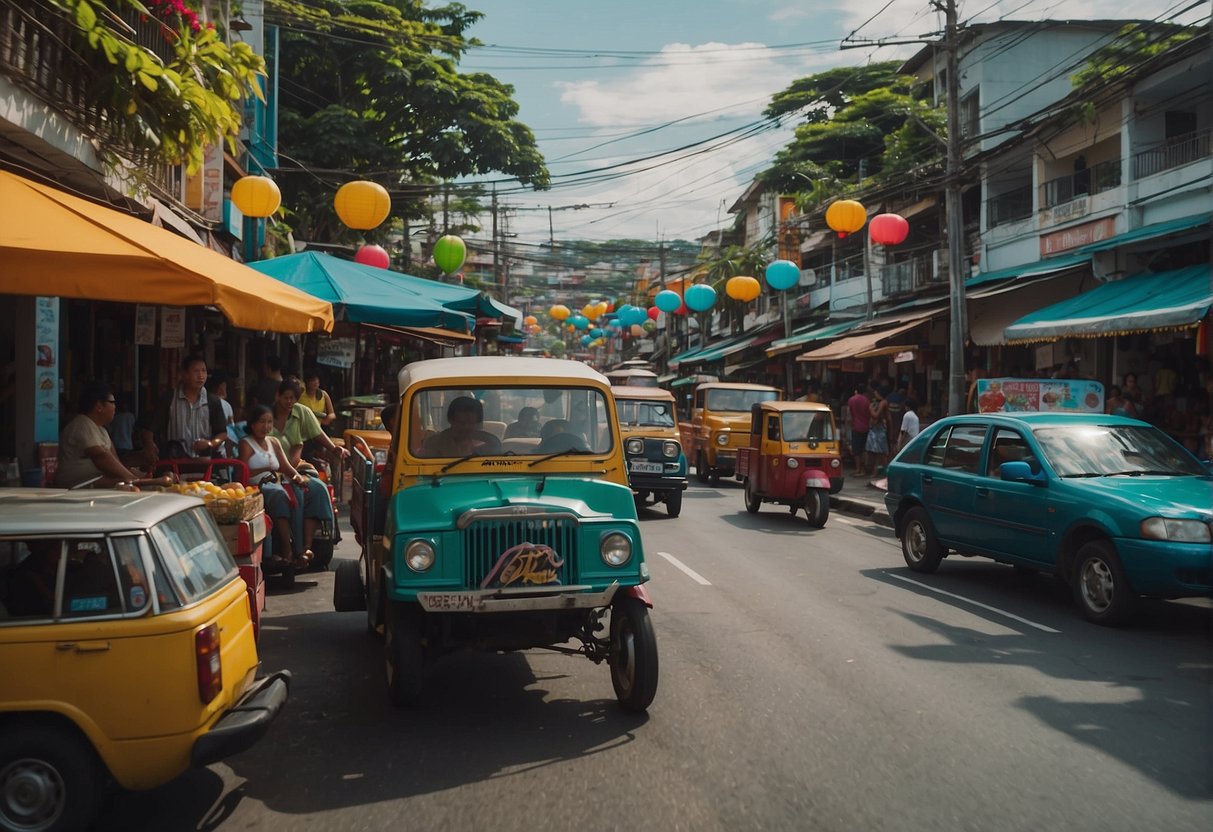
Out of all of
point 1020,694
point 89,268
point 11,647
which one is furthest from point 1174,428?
point 11,647

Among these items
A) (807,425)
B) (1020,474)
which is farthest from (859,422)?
(1020,474)

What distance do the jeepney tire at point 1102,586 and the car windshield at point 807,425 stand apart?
7.96 m

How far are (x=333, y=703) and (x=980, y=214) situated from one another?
2380cm

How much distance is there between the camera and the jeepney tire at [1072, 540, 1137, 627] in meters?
8.30

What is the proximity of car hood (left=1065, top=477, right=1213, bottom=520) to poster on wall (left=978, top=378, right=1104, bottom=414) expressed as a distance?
6.86 m

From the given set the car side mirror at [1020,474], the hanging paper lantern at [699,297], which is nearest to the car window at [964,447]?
the car side mirror at [1020,474]

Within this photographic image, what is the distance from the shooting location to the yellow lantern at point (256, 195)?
1483cm

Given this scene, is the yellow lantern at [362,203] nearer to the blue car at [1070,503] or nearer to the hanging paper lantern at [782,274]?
the blue car at [1070,503]

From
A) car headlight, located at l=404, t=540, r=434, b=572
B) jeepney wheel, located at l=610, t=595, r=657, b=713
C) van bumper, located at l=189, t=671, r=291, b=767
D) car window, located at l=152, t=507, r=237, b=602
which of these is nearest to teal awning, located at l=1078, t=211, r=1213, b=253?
jeepney wheel, located at l=610, t=595, r=657, b=713

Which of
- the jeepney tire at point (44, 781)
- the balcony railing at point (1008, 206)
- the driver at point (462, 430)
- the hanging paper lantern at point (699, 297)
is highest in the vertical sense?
the balcony railing at point (1008, 206)

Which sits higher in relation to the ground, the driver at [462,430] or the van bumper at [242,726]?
the driver at [462,430]

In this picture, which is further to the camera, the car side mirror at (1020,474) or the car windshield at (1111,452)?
the car windshield at (1111,452)

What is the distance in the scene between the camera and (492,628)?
615 cm

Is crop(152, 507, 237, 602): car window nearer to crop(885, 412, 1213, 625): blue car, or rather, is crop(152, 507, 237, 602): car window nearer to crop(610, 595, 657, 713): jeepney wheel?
crop(610, 595, 657, 713): jeepney wheel
